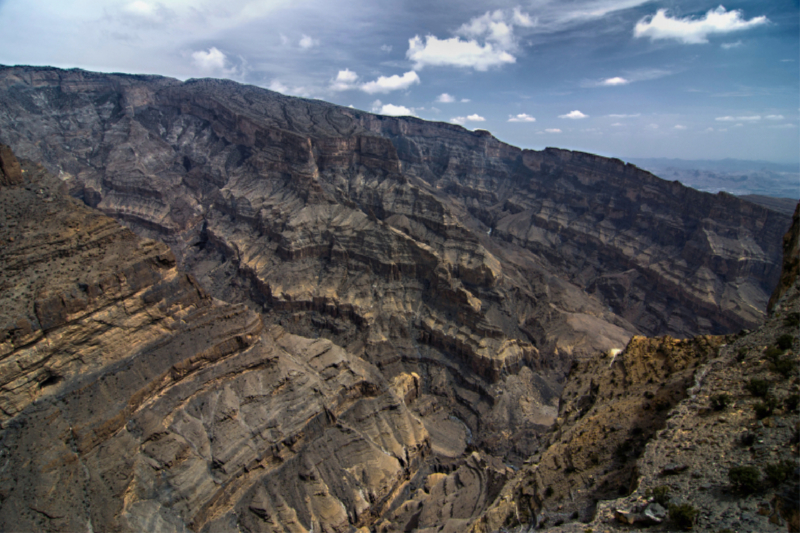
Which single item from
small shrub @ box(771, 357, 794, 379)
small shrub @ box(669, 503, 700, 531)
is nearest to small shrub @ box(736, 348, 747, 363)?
small shrub @ box(771, 357, 794, 379)

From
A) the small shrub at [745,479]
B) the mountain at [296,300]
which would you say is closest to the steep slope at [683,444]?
the small shrub at [745,479]

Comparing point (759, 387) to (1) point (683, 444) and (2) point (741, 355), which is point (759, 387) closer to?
(2) point (741, 355)

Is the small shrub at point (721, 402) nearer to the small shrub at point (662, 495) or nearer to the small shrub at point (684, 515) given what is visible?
the small shrub at point (662, 495)

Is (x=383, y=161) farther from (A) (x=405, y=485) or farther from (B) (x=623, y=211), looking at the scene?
(A) (x=405, y=485)

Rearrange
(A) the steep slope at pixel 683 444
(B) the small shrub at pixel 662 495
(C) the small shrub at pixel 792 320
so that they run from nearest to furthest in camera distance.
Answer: (A) the steep slope at pixel 683 444, (B) the small shrub at pixel 662 495, (C) the small shrub at pixel 792 320

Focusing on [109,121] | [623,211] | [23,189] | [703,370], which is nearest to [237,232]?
[23,189]

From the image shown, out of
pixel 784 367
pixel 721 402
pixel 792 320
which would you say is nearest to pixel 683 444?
pixel 721 402

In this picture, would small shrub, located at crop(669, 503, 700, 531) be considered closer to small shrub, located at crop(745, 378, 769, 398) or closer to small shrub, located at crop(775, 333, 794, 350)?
small shrub, located at crop(745, 378, 769, 398)
